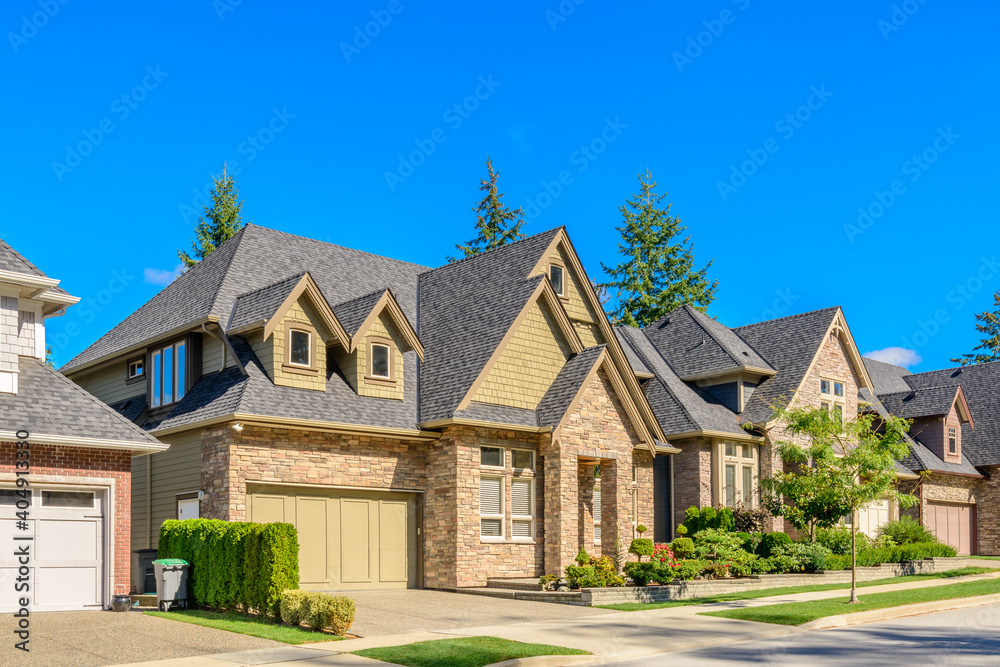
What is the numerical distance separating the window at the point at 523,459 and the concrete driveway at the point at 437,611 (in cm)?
363

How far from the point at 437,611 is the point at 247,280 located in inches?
438

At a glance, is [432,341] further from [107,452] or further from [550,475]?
[107,452]

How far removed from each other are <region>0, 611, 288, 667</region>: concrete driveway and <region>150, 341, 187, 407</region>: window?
806 centimetres

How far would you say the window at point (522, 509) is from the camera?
25.0 meters

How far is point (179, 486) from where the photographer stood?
2342 cm

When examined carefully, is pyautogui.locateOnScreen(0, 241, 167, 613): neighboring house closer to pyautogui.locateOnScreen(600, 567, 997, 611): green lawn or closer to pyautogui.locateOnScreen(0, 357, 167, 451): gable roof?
pyautogui.locateOnScreen(0, 357, 167, 451): gable roof

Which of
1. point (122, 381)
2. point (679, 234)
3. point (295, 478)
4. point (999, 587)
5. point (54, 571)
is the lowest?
point (999, 587)

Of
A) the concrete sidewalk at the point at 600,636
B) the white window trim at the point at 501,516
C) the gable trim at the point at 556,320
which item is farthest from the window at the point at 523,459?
the concrete sidewalk at the point at 600,636

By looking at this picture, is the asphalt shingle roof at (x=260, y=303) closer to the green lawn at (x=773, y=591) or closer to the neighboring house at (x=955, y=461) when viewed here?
the green lawn at (x=773, y=591)

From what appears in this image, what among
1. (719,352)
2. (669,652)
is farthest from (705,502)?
(669,652)

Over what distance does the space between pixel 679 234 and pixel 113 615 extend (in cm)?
4585

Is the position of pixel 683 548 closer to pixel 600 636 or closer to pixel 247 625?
pixel 600 636

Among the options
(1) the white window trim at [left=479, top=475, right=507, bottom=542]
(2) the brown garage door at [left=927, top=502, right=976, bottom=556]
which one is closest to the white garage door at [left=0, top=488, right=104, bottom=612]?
(1) the white window trim at [left=479, top=475, right=507, bottom=542]

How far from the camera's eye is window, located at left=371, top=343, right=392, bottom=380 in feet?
82.4
